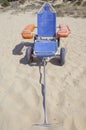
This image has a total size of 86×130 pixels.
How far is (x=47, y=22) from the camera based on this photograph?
271 inches

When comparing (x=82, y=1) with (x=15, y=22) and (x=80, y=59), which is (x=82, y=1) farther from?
(x=80, y=59)

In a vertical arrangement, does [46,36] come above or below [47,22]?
below

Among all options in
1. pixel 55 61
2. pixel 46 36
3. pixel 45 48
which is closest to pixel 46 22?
pixel 46 36

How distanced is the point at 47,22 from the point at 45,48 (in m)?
0.96

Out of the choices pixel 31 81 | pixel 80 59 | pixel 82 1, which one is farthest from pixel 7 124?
pixel 82 1

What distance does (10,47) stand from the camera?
7.68m

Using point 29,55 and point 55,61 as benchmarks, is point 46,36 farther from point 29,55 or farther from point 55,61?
point 29,55

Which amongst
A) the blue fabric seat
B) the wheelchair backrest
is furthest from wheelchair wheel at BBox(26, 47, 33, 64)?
the wheelchair backrest

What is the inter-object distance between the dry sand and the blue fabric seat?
1.12ft

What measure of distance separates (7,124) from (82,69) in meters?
2.43

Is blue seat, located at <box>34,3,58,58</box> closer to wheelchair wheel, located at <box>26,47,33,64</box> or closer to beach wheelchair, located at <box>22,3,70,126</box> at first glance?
beach wheelchair, located at <box>22,3,70,126</box>

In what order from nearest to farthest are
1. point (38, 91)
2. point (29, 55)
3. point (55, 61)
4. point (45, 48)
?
1. point (38, 91)
2. point (29, 55)
3. point (45, 48)
4. point (55, 61)

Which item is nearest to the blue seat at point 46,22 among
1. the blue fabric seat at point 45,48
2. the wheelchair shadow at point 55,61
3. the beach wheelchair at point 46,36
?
the beach wheelchair at point 46,36

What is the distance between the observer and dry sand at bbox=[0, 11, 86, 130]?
4266 mm
